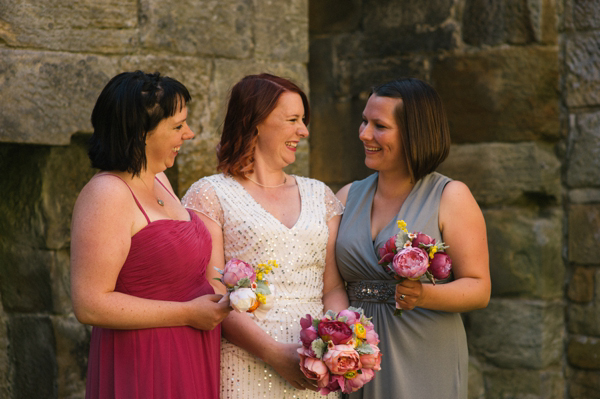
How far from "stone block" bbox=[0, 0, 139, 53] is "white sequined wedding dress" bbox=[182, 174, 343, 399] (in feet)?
3.90

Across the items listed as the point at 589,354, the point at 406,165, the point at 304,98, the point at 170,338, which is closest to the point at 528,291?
the point at 589,354

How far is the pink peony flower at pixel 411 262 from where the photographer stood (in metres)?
2.52

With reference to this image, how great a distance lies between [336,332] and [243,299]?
0.39 m

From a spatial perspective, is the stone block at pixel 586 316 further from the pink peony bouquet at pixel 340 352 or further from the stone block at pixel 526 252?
the pink peony bouquet at pixel 340 352

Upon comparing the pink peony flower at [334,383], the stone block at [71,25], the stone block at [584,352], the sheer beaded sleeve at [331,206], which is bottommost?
the stone block at [584,352]

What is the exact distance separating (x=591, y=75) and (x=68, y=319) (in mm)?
3522

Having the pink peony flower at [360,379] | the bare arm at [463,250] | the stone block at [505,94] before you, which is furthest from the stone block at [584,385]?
the pink peony flower at [360,379]

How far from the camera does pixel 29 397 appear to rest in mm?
3809

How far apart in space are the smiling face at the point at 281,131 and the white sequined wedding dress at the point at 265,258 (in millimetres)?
205

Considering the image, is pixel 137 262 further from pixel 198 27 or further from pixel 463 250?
pixel 198 27

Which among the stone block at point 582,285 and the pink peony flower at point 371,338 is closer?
the pink peony flower at point 371,338

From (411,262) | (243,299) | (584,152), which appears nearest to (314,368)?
(243,299)

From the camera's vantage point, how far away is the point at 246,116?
125 inches

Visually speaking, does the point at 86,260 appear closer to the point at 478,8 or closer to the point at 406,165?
the point at 406,165
